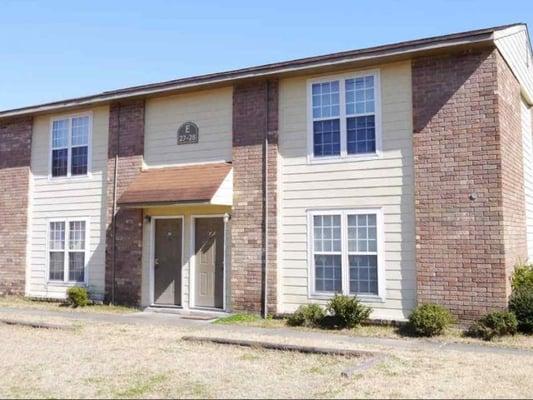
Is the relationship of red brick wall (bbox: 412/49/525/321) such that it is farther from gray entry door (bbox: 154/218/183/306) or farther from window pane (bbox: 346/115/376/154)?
gray entry door (bbox: 154/218/183/306)

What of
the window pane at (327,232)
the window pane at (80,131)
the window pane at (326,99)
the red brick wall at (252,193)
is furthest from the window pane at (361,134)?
the window pane at (80,131)

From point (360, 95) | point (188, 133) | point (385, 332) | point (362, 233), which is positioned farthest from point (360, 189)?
point (188, 133)

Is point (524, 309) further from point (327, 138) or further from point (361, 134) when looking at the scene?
point (327, 138)

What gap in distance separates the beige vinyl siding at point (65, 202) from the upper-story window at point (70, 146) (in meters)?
0.21

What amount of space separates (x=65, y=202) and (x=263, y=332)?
7881 mm

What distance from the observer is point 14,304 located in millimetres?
15195

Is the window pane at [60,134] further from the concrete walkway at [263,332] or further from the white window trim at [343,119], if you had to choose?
the white window trim at [343,119]

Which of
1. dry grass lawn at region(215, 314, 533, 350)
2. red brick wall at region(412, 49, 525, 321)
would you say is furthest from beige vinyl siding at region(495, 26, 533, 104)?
dry grass lawn at region(215, 314, 533, 350)

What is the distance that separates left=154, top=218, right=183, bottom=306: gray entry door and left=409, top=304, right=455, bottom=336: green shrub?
19.8 feet

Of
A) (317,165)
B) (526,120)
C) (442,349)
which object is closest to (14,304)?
(317,165)

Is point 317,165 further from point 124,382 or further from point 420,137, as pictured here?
point 124,382

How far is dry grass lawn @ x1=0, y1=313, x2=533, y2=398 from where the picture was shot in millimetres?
6590

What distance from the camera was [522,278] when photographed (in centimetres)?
1091

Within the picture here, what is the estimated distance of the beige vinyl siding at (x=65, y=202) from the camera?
14961 millimetres
